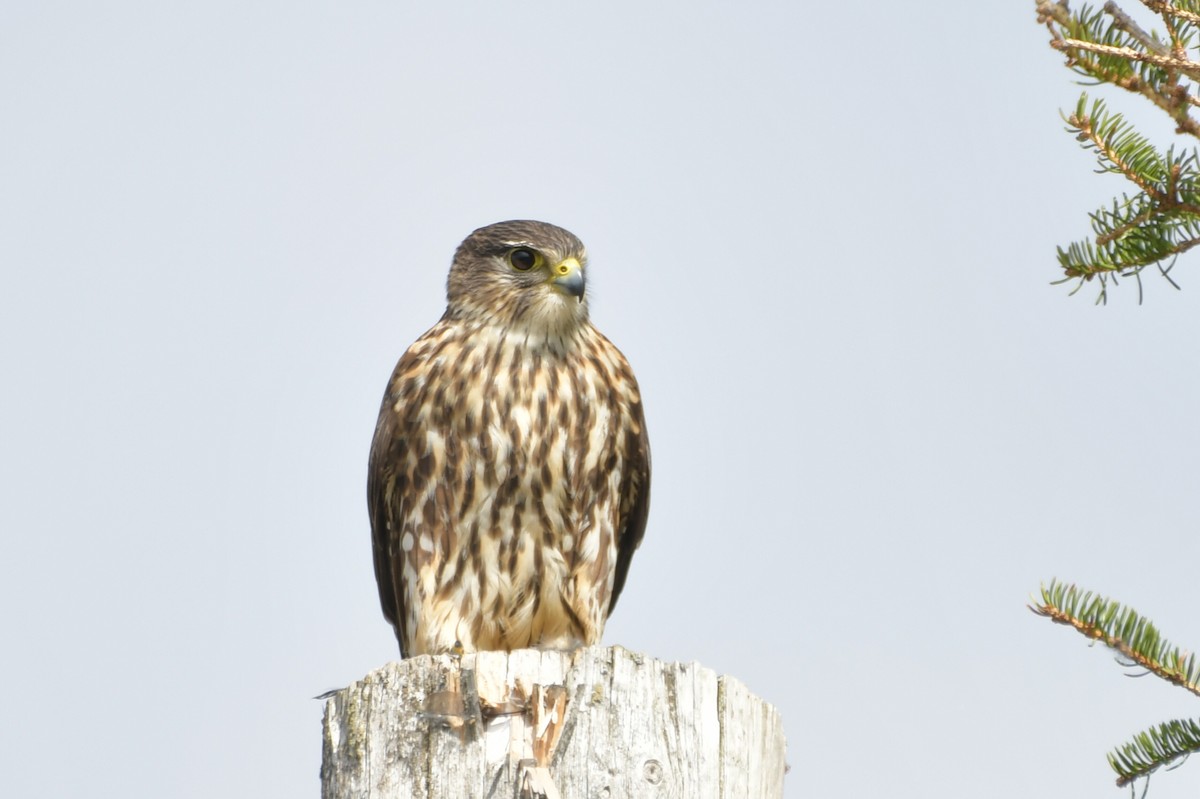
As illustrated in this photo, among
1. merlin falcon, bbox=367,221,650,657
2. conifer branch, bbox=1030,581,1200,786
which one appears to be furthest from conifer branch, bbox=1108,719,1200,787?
merlin falcon, bbox=367,221,650,657

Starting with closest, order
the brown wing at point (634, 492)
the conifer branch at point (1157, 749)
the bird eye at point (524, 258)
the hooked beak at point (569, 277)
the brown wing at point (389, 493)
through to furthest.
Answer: the conifer branch at point (1157, 749) < the brown wing at point (389, 493) < the brown wing at point (634, 492) < the hooked beak at point (569, 277) < the bird eye at point (524, 258)

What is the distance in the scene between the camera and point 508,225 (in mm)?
6121

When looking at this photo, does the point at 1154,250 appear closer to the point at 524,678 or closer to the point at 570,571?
the point at 524,678

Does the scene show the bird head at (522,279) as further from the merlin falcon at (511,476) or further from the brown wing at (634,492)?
the brown wing at (634,492)

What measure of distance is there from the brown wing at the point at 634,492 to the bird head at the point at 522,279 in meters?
0.45

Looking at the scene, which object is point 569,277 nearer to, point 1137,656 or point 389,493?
point 389,493

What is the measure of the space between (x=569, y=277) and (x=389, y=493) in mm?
1056

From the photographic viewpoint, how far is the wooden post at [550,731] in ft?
10.8

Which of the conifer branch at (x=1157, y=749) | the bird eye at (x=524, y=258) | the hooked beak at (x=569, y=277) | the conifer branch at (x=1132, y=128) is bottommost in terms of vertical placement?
the conifer branch at (x=1157, y=749)

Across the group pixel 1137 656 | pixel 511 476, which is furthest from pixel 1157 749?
pixel 511 476

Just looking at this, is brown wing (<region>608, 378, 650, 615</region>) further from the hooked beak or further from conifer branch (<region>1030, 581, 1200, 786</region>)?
conifer branch (<region>1030, 581, 1200, 786</region>)

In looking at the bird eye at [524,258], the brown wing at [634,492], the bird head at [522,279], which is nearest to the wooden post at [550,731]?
the brown wing at [634,492]

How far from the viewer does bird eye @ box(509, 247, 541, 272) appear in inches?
235

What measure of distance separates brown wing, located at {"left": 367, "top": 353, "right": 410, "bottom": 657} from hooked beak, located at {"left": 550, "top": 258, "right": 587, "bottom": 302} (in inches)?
24.7
